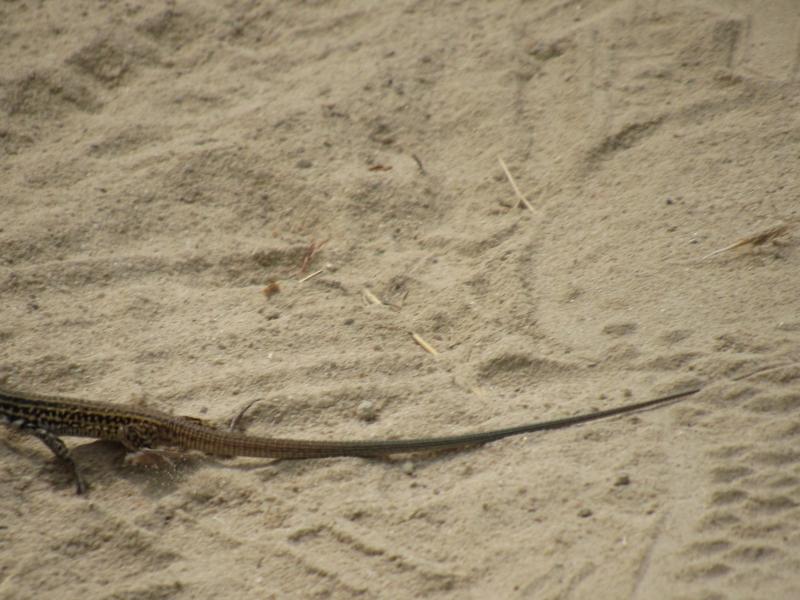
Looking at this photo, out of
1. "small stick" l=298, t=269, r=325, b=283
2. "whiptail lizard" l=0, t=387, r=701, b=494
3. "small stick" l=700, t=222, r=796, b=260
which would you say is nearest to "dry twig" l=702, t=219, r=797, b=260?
"small stick" l=700, t=222, r=796, b=260

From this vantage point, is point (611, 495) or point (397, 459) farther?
point (397, 459)

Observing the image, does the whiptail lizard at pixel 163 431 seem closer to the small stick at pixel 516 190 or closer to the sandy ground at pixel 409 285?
the sandy ground at pixel 409 285

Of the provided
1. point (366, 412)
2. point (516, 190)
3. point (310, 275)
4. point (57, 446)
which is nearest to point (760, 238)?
point (516, 190)

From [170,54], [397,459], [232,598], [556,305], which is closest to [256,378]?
[397,459]

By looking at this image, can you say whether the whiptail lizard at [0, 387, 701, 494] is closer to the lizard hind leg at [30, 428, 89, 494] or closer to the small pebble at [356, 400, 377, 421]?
the lizard hind leg at [30, 428, 89, 494]

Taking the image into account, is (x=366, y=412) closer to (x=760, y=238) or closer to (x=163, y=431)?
(x=163, y=431)

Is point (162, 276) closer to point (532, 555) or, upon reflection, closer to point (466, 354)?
point (466, 354)

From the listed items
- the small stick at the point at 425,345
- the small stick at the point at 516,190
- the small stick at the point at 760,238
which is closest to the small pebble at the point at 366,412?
the small stick at the point at 425,345
